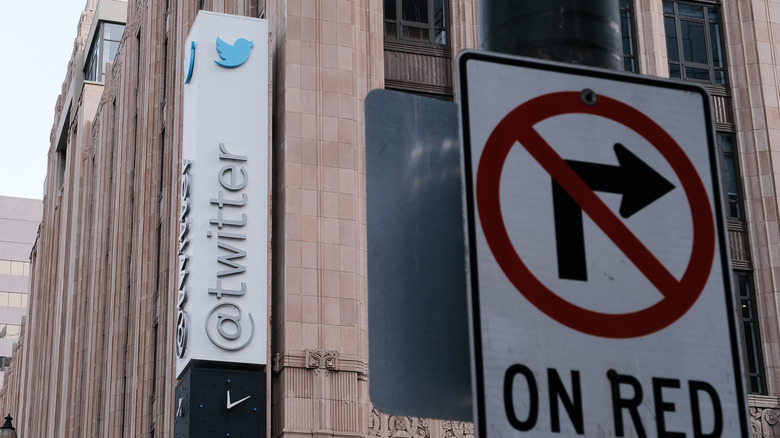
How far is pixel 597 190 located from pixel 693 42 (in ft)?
105

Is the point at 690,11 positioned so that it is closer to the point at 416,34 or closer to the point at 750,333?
the point at 416,34

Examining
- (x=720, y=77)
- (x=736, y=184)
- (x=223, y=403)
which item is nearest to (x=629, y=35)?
(x=720, y=77)

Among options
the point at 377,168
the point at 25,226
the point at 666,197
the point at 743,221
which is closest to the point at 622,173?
the point at 666,197

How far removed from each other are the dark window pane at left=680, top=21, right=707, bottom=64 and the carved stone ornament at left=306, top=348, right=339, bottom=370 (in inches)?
532

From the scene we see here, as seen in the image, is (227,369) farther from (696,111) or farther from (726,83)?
(696,111)

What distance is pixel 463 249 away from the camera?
367 centimetres

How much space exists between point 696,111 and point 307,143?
1010 inches

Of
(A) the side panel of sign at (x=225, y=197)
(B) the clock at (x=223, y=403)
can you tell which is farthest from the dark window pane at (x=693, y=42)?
(B) the clock at (x=223, y=403)

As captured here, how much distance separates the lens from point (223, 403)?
92.6ft

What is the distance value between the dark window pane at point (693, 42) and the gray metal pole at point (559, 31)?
30815mm

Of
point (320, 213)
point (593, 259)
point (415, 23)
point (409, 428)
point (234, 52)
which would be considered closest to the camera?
point (593, 259)

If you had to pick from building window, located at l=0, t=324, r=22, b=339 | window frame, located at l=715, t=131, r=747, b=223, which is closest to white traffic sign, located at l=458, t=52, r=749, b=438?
window frame, located at l=715, t=131, r=747, b=223

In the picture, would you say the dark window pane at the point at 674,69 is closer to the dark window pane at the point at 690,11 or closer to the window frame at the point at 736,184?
the dark window pane at the point at 690,11

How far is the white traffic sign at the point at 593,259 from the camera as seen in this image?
332cm
